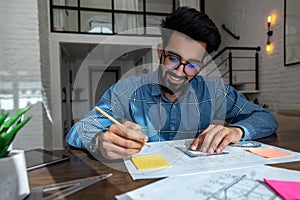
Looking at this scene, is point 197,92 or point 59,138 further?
point 59,138

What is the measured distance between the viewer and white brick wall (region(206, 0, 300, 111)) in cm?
293

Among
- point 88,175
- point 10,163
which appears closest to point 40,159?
point 88,175

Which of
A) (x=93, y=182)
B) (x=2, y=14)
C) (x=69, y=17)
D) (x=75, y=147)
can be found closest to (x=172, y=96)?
(x=75, y=147)

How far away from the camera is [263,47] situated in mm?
3568

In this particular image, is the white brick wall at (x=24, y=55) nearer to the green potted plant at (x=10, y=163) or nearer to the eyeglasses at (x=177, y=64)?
the eyeglasses at (x=177, y=64)

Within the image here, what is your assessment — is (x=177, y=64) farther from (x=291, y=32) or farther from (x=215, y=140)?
(x=291, y=32)

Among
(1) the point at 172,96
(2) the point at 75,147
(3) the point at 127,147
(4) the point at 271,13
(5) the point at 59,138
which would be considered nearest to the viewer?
(3) the point at 127,147

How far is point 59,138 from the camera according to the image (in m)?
3.62

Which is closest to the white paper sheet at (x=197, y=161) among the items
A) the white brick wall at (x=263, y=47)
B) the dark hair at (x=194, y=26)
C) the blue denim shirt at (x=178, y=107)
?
the blue denim shirt at (x=178, y=107)

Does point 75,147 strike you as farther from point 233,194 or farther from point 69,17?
point 69,17

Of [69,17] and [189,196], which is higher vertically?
[69,17]

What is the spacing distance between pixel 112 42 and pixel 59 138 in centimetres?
173

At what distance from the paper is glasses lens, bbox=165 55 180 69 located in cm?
55

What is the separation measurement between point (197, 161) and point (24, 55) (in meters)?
2.78
